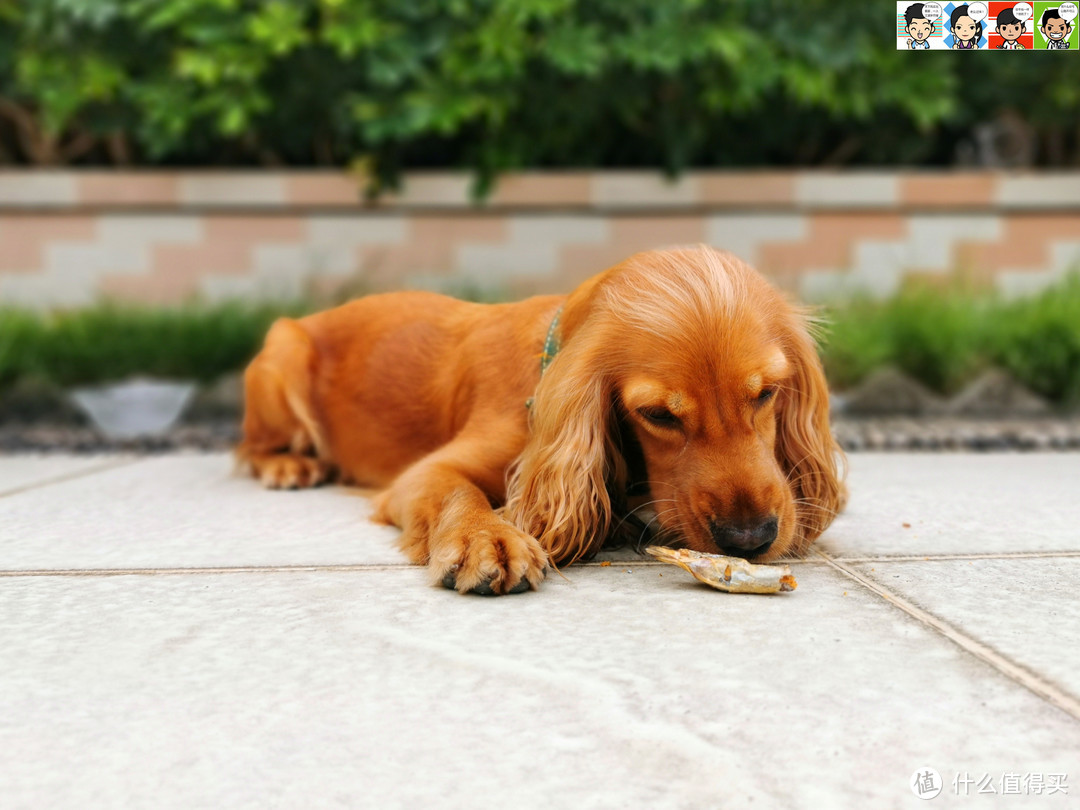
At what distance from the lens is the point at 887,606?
1810 millimetres

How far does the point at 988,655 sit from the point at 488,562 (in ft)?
2.89

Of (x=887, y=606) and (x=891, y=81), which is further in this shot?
(x=891, y=81)

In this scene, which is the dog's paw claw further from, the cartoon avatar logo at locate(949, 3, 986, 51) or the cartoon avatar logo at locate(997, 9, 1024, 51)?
the cartoon avatar logo at locate(997, 9, 1024, 51)

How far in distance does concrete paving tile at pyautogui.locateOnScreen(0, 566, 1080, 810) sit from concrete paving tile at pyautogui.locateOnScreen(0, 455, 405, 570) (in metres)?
0.35

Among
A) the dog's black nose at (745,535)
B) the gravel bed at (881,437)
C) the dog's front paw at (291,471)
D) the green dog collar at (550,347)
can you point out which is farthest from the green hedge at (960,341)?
the dog's black nose at (745,535)

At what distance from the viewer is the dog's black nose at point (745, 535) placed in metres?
A: 2.00

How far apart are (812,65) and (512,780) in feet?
16.8

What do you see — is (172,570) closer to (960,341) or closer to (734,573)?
(734,573)

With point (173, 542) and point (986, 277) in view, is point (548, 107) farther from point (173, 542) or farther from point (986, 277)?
point (173, 542)

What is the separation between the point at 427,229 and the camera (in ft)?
19.4

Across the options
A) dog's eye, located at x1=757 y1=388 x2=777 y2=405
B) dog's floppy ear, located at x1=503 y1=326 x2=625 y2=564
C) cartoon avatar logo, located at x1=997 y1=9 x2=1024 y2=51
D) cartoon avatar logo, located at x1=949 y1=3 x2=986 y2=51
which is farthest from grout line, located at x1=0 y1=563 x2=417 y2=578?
cartoon avatar logo, located at x1=997 y1=9 x2=1024 y2=51

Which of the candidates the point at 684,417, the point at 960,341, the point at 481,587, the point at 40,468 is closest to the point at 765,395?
the point at 684,417

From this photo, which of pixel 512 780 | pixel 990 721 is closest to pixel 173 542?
pixel 512 780

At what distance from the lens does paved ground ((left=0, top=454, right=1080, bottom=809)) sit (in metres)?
1.16
